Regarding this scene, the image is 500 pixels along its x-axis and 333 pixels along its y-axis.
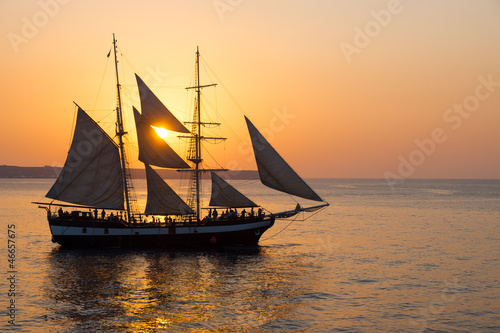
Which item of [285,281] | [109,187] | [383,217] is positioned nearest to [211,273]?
[285,281]

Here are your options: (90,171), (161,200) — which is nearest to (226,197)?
(161,200)

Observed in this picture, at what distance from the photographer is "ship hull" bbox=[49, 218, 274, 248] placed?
5106 centimetres

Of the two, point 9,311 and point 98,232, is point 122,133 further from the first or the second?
point 9,311

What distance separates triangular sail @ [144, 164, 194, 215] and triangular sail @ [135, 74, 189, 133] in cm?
463

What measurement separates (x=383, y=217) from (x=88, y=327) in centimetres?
7928

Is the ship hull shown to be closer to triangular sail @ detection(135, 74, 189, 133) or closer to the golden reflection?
the golden reflection

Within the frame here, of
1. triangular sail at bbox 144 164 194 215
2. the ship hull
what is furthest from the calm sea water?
triangular sail at bbox 144 164 194 215

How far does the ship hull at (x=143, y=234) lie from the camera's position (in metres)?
51.1

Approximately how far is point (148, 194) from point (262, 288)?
21610mm

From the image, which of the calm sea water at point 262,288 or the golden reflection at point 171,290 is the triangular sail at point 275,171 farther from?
the golden reflection at point 171,290

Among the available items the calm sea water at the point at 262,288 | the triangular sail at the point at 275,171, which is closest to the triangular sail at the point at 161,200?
the calm sea water at the point at 262,288

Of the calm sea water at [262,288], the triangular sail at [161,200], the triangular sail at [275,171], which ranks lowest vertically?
the calm sea water at [262,288]

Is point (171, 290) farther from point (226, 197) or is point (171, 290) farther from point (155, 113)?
point (155, 113)

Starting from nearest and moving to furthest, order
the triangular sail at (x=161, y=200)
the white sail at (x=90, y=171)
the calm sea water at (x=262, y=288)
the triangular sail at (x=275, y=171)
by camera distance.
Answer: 1. the calm sea water at (x=262, y=288)
2. the triangular sail at (x=275, y=171)
3. the white sail at (x=90, y=171)
4. the triangular sail at (x=161, y=200)
